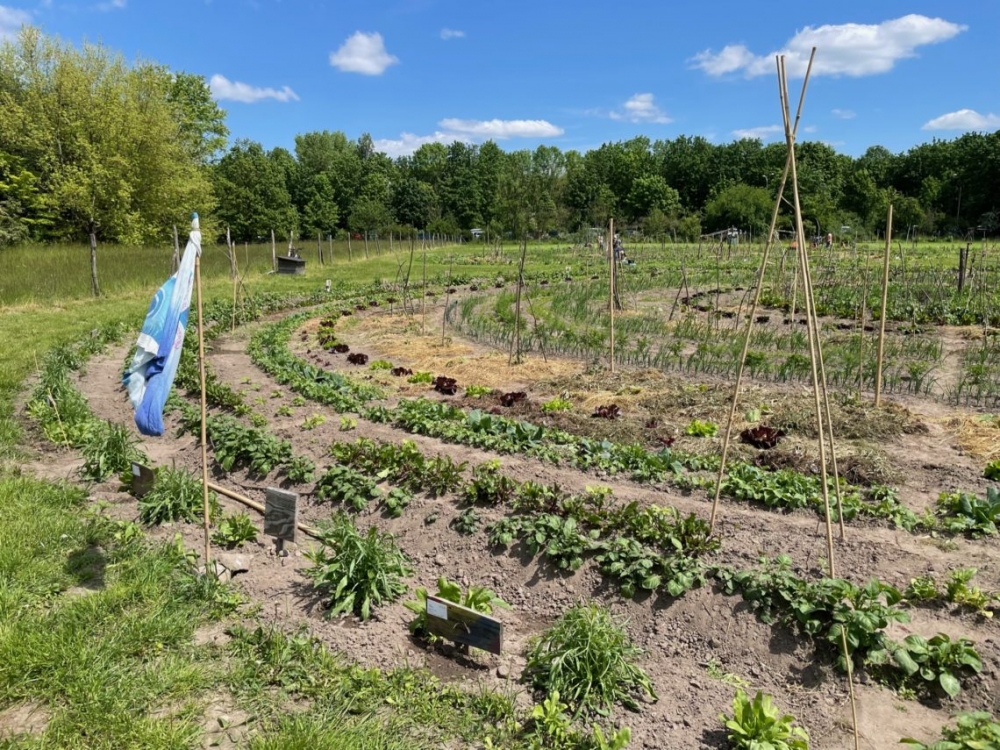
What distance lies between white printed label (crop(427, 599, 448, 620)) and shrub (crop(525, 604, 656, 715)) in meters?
0.54

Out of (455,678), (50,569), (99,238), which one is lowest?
(455,678)

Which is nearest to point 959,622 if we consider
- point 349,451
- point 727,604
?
point 727,604

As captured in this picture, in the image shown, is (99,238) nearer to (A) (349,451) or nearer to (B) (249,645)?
(A) (349,451)

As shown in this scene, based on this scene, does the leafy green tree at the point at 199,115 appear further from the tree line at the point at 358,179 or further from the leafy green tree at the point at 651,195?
the leafy green tree at the point at 651,195

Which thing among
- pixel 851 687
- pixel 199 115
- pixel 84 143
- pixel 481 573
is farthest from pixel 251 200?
pixel 851 687

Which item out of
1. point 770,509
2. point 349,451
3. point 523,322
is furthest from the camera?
point 523,322

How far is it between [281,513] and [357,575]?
750 millimetres

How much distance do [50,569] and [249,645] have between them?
1.62 meters

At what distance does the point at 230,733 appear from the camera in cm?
297

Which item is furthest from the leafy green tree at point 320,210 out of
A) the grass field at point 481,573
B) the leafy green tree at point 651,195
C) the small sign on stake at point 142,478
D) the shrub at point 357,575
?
the shrub at point 357,575

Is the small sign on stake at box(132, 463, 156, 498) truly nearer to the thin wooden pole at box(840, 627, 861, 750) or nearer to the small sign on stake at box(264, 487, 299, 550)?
the small sign on stake at box(264, 487, 299, 550)

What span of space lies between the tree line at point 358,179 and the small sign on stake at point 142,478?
22.4ft

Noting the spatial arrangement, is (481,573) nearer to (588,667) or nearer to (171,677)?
(588,667)

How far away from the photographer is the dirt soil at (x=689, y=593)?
3.30 metres
